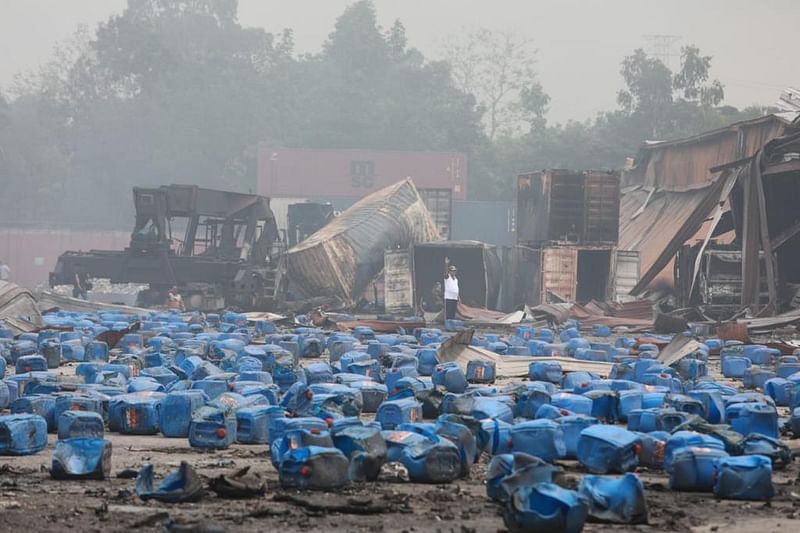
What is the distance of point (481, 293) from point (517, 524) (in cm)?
3355

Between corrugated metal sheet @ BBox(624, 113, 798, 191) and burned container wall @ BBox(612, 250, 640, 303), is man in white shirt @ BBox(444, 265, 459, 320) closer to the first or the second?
burned container wall @ BBox(612, 250, 640, 303)

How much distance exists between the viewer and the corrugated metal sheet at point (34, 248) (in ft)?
200

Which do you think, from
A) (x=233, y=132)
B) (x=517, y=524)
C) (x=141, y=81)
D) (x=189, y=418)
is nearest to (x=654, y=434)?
(x=517, y=524)

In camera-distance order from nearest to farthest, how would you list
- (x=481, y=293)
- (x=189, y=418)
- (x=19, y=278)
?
(x=189, y=418) < (x=481, y=293) < (x=19, y=278)

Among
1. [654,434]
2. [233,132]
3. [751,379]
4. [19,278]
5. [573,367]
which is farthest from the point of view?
[233,132]

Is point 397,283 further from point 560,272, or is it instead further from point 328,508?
point 328,508

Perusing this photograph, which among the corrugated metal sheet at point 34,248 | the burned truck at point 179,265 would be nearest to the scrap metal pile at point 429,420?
the burned truck at point 179,265

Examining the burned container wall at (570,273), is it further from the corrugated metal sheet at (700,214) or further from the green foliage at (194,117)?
the green foliage at (194,117)

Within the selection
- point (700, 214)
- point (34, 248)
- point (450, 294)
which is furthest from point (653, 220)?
point (34, 248)

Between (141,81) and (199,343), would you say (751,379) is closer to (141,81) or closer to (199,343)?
(199,343)

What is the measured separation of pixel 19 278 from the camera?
200 feet

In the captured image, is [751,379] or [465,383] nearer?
[465,383]

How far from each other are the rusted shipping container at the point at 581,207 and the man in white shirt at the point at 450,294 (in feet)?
25.0

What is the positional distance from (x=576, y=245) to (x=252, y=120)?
43.4 meters
